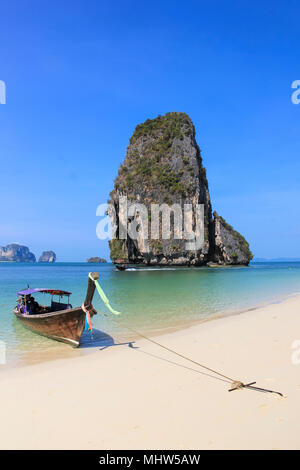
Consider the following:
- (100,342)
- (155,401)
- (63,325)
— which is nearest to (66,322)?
(63,325)

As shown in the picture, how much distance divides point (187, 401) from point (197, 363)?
1.80 metres

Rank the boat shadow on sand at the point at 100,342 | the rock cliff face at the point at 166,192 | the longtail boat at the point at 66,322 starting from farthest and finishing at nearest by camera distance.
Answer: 1. the rock cliff face at the point at 166,192
2. the boat shadow on sand at the point at 100,342
3. the longtail boat at the point at 66,322

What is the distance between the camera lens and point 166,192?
69.8 m

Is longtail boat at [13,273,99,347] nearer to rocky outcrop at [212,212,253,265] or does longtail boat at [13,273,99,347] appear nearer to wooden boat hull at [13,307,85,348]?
wooden boat hull at [13,307,85,348]

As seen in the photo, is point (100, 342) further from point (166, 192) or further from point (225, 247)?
point (225, 247)

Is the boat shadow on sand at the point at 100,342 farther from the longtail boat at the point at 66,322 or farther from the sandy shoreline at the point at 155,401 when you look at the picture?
the sandy shoreline at the point at 155,401

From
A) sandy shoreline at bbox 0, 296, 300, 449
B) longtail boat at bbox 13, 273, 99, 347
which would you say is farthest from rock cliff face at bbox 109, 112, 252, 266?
sandy shoreline at bbox 0, 296, 300, 449

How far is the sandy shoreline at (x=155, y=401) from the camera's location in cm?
323

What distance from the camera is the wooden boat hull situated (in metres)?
8.17

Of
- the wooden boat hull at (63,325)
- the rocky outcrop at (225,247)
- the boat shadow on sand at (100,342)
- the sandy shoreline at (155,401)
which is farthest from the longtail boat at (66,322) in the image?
the rocky outcrop at (225,247)

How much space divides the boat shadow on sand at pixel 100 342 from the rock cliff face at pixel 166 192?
186ft

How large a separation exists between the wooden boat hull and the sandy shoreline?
1.32m

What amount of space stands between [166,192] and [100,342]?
206 feet
